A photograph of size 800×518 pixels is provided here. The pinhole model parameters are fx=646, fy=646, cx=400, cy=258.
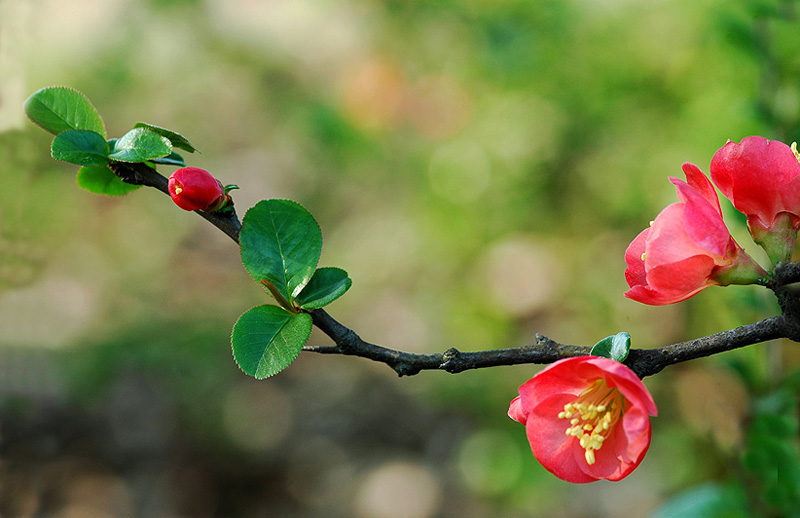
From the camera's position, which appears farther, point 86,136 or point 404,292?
point 404,292

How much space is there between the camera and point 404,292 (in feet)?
6.70

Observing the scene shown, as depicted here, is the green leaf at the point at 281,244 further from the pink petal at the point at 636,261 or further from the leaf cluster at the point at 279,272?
the pink petal at the point at 636,261

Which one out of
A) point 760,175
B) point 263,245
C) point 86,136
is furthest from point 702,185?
point 86,136

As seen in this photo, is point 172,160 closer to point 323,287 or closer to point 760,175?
point 323,287

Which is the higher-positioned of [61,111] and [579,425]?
[61,111]

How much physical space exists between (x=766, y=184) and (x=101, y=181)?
0.40 meters

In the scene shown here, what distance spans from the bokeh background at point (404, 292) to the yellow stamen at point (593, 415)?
804 millimetres

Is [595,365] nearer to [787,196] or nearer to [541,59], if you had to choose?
[787,196]

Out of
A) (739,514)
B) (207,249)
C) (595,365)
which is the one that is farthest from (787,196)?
(207,249)

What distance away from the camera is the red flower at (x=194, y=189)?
34 centimetres

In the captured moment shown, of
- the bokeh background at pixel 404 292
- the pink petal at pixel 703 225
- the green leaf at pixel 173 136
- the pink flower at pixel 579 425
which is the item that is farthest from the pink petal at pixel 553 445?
the bokeh background at pixel 404 292

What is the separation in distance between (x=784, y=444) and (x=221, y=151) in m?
2.45

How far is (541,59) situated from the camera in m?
1.71

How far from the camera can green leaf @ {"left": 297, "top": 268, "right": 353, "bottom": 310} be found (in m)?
0.36
